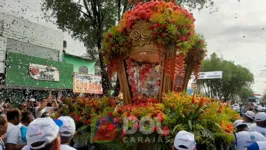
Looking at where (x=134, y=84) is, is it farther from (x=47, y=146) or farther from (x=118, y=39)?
(x=47, y=146)

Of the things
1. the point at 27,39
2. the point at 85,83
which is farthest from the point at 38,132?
the point at 27,39

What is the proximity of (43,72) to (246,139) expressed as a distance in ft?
56.5

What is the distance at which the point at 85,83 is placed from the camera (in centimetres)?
2147

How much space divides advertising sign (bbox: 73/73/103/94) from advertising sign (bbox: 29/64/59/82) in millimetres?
1625

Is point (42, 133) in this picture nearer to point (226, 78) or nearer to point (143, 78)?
point (143, 78)

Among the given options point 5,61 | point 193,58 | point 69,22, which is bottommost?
point 193,58

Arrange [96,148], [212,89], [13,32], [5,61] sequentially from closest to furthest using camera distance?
[96,148]
[5,61]
[13,32]
[212,89]

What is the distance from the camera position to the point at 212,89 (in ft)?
178

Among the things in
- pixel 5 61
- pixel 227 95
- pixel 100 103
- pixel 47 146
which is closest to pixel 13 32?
pixel 5 61

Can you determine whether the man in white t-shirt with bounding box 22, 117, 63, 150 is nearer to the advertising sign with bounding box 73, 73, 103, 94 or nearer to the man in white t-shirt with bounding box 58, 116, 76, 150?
the man in white t-shirt with bounding box 58, 116, 76, 150

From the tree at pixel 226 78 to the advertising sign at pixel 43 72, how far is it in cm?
3254

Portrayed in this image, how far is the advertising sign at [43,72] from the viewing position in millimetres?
19344

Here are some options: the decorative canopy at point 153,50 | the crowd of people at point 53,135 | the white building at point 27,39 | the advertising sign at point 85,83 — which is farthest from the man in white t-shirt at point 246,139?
the advertising sign at point 85,83

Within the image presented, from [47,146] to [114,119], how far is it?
2.60 metres
